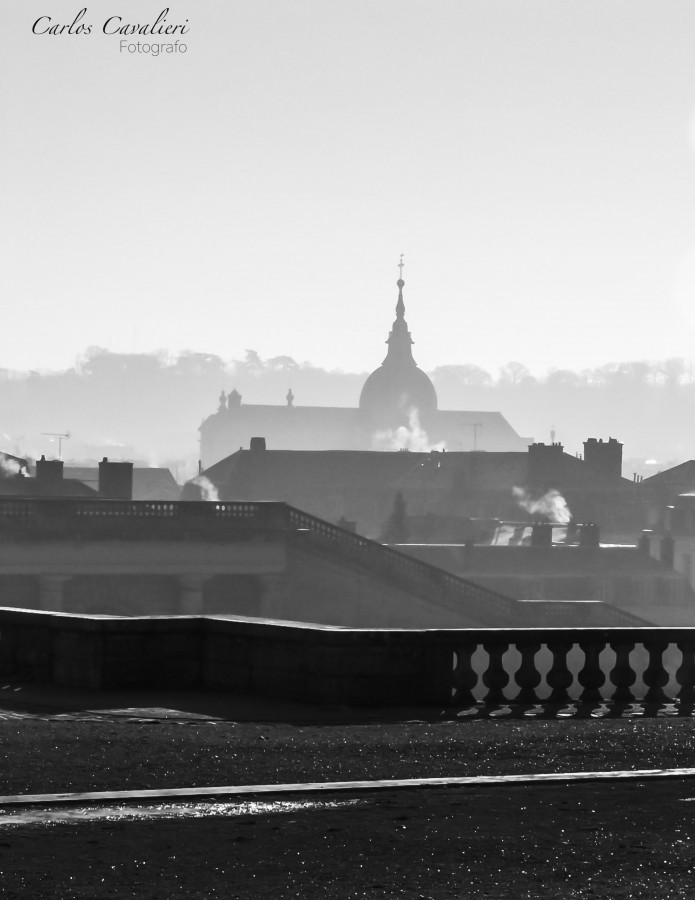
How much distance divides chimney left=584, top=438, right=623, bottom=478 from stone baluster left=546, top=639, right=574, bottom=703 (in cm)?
10115

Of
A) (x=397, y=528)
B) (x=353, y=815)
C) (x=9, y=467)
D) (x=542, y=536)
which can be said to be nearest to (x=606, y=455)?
(x=397, y=528)

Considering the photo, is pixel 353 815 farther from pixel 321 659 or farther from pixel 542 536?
pixel 542 536

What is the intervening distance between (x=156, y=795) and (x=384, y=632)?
16.5 feet

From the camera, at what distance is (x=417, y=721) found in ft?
43.8

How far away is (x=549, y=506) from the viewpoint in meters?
109

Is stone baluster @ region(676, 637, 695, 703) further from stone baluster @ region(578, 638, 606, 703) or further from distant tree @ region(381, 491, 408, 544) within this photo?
distant tree @ region(381, 491, 408, 544)

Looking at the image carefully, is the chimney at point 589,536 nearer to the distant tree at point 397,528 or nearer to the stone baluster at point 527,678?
the distant tree at point 397,528

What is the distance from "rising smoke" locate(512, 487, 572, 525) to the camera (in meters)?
108

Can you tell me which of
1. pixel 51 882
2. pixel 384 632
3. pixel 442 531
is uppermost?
pixel 442 531

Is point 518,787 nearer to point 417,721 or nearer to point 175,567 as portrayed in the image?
point 417,721

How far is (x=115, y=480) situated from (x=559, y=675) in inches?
1957

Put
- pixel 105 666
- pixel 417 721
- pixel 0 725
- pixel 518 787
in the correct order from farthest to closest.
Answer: pixel 105 666, pixel 417 721, pixel 0 725, pixel 518 787

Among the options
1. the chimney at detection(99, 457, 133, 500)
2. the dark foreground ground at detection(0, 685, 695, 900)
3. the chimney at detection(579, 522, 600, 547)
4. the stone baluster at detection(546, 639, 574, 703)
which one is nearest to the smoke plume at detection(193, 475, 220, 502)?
the chimney at detection(579, 522, 600, 547)

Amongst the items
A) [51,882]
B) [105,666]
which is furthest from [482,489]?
[51,882]
